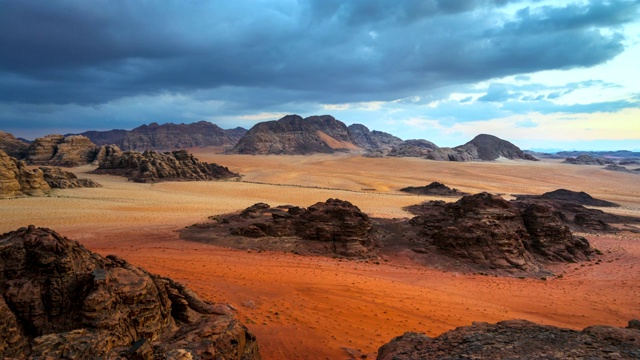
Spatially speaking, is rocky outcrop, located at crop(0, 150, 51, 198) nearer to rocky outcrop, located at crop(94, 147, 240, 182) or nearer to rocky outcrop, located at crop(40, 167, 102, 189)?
rocky outcrop, located at crop(40, 167, 102, 189)

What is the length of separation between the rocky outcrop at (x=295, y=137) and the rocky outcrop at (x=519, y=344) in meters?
129

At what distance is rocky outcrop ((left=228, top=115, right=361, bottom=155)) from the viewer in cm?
13975

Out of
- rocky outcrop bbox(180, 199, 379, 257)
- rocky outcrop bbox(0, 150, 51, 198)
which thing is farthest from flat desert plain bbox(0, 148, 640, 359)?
rocky outcrop bbox(0, 150, 51, 198)

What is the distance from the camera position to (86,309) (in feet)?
19.6

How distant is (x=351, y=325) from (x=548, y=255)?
597 inches

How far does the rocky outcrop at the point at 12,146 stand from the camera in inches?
2960

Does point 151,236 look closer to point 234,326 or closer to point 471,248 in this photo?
point 234,326

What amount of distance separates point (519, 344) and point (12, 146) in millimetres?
100285

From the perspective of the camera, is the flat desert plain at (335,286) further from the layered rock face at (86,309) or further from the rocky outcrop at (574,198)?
the rocky outcrop at (574,198)

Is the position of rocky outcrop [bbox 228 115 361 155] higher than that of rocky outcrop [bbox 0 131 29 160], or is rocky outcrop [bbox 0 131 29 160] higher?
rocky outcrop [bbox 228 115 361 155]

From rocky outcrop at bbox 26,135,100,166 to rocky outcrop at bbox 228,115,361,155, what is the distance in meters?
59.8

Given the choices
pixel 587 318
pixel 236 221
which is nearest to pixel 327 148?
pixel 236 221

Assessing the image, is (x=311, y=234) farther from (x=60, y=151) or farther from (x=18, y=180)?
(x=60, y=151)

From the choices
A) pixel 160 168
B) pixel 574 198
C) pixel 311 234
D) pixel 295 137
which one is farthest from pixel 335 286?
pixel 295 137
